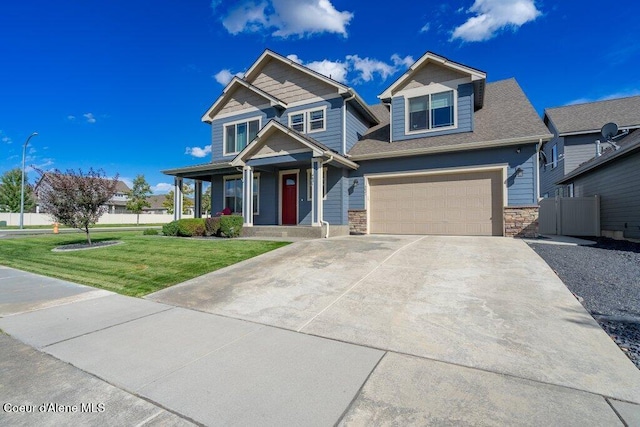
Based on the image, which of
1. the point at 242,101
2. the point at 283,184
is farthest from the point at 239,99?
the point at 283,184

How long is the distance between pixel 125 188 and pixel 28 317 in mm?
63772

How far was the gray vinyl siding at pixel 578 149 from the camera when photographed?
60.7 ft

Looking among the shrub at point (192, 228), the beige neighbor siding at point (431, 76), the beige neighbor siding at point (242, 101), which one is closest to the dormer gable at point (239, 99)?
the beige neighbor siding at point (242, 101)

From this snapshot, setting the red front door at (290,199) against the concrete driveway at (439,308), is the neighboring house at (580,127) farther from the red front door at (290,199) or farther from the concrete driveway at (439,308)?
the concrete driveway at (439,308)

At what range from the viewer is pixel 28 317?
15.0ft

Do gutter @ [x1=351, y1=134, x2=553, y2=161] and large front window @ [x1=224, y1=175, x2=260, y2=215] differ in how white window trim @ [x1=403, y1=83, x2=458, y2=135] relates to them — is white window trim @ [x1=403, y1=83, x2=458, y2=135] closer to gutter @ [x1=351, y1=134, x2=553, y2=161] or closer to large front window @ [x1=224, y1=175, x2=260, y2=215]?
gutter @ [x1=351, y1=134, x2=553, y2=161]

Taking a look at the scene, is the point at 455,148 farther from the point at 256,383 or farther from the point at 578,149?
the point at 578,149

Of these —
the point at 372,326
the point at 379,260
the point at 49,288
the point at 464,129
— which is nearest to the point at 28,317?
the point at 49,288

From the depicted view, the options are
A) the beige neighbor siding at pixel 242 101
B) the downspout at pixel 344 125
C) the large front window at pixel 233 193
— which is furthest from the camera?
the large front window at pixel 233 193

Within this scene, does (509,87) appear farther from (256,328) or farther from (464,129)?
(256,328)

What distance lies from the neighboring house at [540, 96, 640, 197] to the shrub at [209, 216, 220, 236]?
18.3 metres

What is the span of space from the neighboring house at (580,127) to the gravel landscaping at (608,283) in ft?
42.0

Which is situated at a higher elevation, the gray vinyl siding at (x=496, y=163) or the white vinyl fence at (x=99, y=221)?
the gray vinyl siding at (x=496, y=163)

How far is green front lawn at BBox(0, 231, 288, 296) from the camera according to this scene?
668 centimetres
